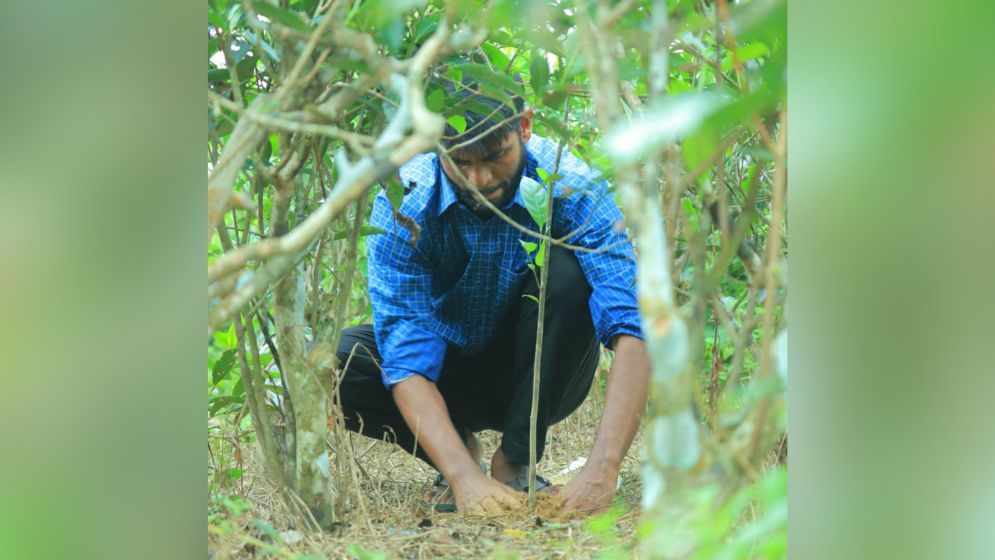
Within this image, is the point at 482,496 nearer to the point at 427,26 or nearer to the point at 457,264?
the point at 457,264

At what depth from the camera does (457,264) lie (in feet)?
5.99

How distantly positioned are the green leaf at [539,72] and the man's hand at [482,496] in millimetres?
636

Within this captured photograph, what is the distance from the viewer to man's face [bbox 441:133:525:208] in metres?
1.43

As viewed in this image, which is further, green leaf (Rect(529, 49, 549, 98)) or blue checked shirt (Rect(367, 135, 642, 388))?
blue checked shirt (Rect(367, 135, 642, 388))

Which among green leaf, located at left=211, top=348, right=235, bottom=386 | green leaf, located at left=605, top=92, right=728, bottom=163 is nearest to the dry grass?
green leaf, located at left=211, top=348, right=235, bottom=386

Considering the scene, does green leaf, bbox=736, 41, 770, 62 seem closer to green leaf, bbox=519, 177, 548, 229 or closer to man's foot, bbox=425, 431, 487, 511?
green leaf, bbox=519, 177, 548, 229

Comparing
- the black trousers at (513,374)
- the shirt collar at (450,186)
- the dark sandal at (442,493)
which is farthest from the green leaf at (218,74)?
the dark sandal at (442,493)

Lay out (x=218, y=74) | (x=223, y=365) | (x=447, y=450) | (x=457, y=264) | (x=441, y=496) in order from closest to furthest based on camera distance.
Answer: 1. (x=218, y=74)
2. (x=223, y=365)
3. (x=447, y=450)
4. (x=441, y=496)
5. (x=457, y=264)

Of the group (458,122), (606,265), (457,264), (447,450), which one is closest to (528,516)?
(447,450)

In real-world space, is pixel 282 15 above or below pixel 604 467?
above

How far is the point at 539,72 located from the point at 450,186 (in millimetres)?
584

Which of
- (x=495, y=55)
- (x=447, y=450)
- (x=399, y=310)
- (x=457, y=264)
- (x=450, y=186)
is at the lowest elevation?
(x=447, y=450)
